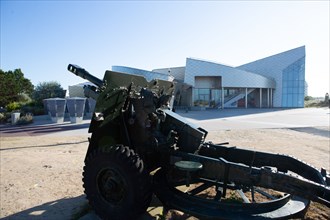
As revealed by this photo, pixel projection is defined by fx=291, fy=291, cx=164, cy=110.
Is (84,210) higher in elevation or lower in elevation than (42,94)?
lower

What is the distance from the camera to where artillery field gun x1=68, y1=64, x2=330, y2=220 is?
10.3ft

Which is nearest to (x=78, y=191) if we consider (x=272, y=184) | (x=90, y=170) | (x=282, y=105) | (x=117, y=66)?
(x=90, y=170)

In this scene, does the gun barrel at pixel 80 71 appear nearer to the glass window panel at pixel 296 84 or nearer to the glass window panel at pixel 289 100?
the glass window panel at pixel 289 100

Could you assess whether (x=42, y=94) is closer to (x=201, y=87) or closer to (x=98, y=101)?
(x=201, y=87)

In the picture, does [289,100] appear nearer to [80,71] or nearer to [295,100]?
[295,100]

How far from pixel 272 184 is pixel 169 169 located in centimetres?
147

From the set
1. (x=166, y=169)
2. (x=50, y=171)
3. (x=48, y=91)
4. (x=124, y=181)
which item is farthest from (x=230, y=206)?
(x=48, y=91)

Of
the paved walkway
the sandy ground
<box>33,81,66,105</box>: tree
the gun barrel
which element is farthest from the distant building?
the gun barrel

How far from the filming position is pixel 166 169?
4012 mm

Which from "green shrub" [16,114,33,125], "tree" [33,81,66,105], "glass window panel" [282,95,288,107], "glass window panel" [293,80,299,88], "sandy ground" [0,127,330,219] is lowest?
"sandy ground" [0,127,330,219]

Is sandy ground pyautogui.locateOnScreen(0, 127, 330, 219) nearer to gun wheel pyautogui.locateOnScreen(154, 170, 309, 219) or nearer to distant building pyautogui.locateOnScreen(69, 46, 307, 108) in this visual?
gun wheel pyautogui.locateOnScreen(154, 170, 309, 219)

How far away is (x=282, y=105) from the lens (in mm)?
50031

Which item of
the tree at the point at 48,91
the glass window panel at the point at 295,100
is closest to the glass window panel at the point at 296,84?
the glass window panel at the point at 295,100

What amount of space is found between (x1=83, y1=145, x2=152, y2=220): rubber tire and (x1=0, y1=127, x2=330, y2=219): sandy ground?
2.97 ft
